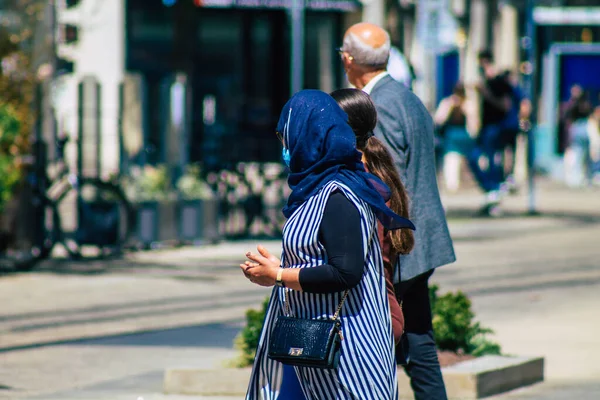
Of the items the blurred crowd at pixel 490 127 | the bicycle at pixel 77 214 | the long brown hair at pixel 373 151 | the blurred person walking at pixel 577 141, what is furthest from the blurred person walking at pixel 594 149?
the long brown hair at pixel 373 151

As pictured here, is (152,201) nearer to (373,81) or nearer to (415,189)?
(373,81)

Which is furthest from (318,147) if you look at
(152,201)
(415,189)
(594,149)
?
(594,149)

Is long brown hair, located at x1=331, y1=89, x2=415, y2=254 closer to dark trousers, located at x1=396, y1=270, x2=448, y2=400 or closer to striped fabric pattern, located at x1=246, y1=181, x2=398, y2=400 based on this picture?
striped fabric pattern, located at x1=246, y1=181, x2=398, y2=400

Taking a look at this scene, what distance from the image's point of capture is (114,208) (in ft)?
40.8

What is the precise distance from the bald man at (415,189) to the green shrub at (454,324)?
131 centimetres

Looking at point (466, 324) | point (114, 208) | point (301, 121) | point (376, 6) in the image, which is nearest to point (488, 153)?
point (114, 208)

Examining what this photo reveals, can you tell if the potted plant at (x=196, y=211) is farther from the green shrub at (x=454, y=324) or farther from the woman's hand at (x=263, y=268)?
the woman's hand at (x=263, y=268)

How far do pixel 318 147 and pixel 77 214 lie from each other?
28.2 ft

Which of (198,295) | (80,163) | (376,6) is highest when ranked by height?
(376,6)

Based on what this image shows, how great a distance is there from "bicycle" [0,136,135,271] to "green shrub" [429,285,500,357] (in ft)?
17.4

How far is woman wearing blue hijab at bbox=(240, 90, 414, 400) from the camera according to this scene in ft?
12.5

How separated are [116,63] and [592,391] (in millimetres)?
15695

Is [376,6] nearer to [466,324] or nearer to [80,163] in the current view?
[80,163]

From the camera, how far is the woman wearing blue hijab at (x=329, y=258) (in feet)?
12.5
